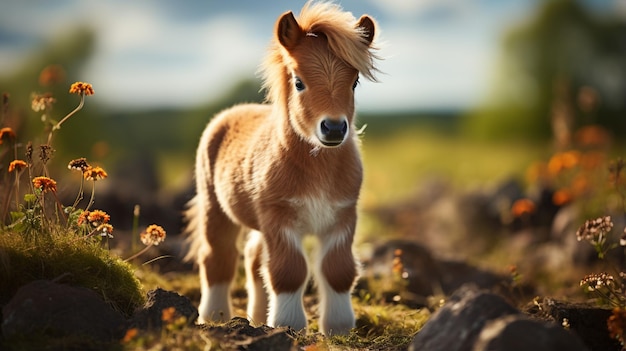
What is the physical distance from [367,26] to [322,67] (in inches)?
28.4

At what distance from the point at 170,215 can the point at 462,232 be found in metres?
5.32

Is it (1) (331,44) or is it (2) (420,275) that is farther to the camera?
(2) (420,275)

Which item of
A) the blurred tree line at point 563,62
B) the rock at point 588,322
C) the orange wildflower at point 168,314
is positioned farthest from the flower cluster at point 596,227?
the blurred tree line at point 563,62

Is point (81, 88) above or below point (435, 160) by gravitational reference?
above

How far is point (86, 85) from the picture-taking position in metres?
5.35

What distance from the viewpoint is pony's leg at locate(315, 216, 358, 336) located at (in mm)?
5953

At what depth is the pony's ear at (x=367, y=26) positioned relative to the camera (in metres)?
5.96

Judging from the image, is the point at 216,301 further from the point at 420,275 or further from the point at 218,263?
the point at 420,275

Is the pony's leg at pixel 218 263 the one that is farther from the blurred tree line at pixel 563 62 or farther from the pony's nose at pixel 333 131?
the blurred tree line at pixel 563 62

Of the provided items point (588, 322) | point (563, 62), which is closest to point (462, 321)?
point (588, 322)

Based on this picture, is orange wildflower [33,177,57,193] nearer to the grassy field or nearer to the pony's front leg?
the pony's front leg

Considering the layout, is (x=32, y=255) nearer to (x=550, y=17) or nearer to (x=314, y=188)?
(x=314, y=188)

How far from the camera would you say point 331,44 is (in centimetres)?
555

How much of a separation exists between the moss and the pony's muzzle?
70.1 inches
